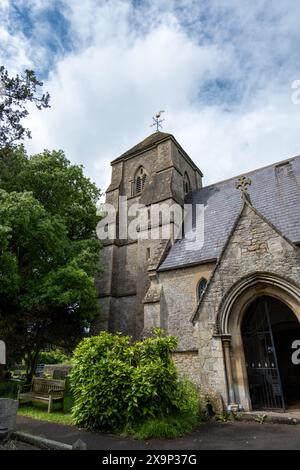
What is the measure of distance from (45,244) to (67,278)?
6.87 ft

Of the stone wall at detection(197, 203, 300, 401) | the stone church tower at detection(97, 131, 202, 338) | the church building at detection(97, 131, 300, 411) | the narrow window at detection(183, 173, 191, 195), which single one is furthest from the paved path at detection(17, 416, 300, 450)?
the narrow window at detection(183, 173, 191, 195)

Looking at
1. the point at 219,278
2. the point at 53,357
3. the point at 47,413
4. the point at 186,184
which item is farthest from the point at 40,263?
the point at 53,357

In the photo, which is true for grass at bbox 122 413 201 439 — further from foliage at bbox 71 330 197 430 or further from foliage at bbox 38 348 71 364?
foliage at bbox 38 348 71 364

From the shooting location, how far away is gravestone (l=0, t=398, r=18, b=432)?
6.35 m

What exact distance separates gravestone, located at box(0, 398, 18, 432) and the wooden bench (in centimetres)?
369

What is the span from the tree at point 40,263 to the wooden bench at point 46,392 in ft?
8.89

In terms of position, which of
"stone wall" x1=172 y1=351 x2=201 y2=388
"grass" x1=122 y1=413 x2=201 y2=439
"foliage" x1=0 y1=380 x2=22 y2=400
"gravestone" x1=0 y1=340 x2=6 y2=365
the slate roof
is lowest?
"grass" x1=122 y1=413 x2=201 y2=439

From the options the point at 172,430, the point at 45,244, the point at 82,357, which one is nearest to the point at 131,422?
the point at 172,430

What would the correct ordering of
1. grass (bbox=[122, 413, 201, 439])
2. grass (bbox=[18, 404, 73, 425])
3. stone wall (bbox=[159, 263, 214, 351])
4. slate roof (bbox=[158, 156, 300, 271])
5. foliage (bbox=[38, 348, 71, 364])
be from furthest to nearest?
foliage (bbox=[38, 348, 71, 364]) < slate roof (bbox=[158, 156, 300, 271]) < stone wall (bbox=[159, 263, 214, 351]) < grass (bbox=[18, 404, 73, 425]) < grass (bbox=[122, 413, 201, 439])

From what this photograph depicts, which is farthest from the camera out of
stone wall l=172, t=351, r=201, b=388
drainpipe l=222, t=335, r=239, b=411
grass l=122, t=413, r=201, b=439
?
stone wall l=172, t=351, r=201, b=388

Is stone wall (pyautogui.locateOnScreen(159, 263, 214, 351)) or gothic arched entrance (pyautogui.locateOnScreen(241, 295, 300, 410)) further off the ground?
stone wall (pyautogui.locateOnScreen(159, 263, 214, 351))

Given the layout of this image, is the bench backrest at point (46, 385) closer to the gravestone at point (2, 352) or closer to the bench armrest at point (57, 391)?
the bench armrest at point (57, 391)
